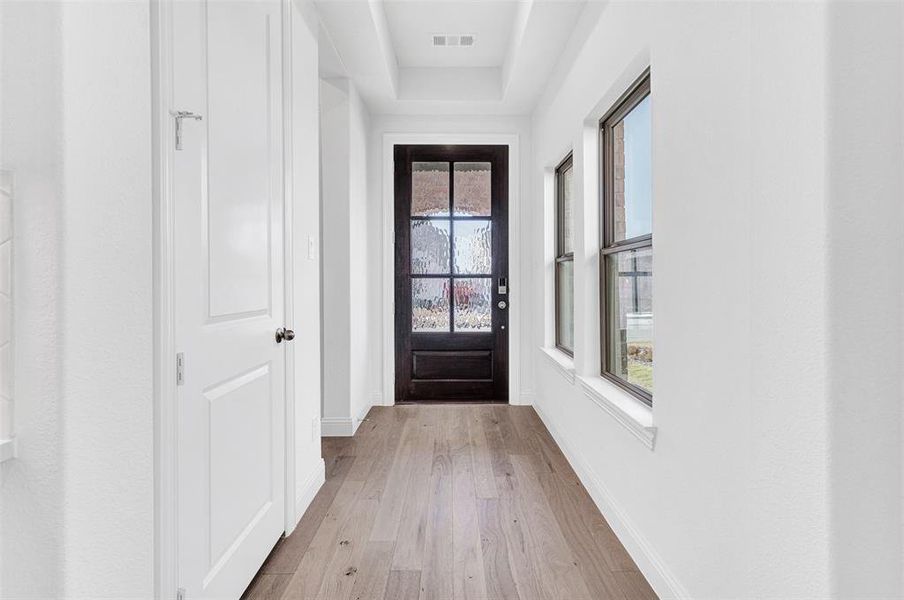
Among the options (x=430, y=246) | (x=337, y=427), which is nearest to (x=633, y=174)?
(x=430, y=246)

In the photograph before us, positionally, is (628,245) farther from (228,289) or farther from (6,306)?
(6,306)

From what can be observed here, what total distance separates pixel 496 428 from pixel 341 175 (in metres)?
2.03

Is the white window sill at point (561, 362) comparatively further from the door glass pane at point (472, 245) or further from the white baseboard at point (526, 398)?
the door glass pane at point (472, 245)

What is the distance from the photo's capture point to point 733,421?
4.23 ft

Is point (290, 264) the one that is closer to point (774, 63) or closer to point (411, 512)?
point (411, 512)

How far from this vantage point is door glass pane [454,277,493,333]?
14.4 ft

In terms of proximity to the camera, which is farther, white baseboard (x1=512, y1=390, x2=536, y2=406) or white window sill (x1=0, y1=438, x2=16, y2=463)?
white baseboard (x1=512, y1=390, x2=536, y2=406)

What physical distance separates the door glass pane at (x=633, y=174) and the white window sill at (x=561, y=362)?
88cm

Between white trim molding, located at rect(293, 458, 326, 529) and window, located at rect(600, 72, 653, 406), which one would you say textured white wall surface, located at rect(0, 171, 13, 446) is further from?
window, located at rect(600, 72, 653, 406)

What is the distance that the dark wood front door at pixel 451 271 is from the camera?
435cm

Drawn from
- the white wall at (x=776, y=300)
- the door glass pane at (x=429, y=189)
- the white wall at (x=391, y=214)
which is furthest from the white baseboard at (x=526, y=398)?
the white wall at (x=776, y=300)

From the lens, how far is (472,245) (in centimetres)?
438

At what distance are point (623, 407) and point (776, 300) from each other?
3.53ft

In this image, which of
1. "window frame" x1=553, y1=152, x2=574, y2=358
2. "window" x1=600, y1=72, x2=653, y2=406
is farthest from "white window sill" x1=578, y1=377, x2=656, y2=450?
"window frame" x1=553, y1=152, x2=574, y2=358
